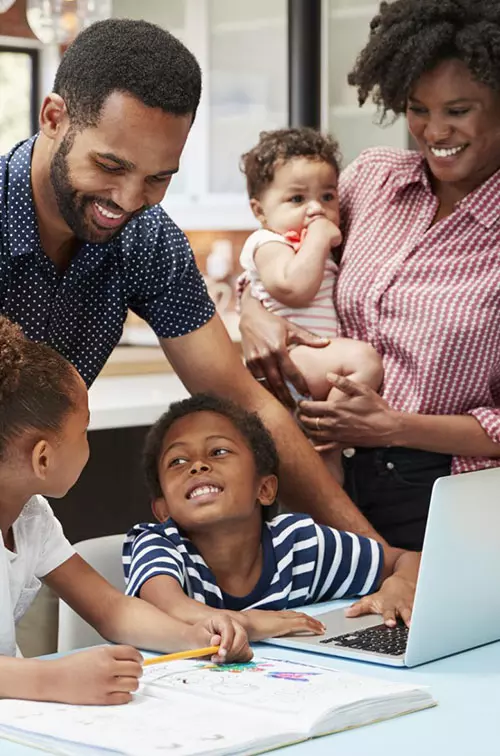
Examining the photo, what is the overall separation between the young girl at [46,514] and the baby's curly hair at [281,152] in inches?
39.7

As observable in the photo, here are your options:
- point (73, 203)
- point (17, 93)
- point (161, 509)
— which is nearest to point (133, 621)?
point (161, 509)

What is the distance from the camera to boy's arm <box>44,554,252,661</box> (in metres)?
1.49

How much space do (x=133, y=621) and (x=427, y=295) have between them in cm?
84

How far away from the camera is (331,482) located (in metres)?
2.09

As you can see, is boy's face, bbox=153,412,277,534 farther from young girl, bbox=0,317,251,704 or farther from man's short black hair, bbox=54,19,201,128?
man's short black hair, bbox=54,19,201,128

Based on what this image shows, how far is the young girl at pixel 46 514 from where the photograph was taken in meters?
1.50

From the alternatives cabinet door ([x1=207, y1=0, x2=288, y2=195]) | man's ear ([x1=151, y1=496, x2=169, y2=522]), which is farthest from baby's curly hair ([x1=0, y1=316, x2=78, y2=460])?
cabinet door ([x1=207, y1=0, x2=288, y2=195])

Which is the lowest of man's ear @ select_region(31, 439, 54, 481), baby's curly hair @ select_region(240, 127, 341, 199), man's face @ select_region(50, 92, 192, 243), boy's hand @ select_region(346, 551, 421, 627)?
boy's hand @ select_region(346, 551, 421, 627)

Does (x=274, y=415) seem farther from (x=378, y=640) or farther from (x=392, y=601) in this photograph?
(x=378, y=640)

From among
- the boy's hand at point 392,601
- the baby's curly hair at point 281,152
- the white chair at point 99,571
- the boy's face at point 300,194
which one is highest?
the baby's curly hair at point 281,152

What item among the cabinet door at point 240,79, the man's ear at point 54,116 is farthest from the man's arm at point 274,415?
the cabinet door at point 240,79

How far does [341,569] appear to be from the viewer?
6.21ft

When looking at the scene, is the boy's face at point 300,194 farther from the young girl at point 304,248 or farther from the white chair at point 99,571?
the white chair at point 99,571

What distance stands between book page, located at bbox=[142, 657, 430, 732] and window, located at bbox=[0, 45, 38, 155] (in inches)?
144
